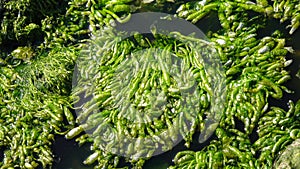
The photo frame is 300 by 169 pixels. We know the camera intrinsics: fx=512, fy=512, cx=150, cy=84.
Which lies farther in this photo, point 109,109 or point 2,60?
point 2,60

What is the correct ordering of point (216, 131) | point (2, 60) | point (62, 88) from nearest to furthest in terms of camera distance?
point (216, 131) → point (62, 88) → point (2, 60)

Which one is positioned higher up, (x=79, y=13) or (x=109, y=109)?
(x=79, y=13)

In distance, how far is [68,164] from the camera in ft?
14.6

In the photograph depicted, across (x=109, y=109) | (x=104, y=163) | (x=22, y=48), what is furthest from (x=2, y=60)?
(x=104, y=163)

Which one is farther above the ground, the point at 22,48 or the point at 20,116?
the point at 22,48

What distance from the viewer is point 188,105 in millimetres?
4449

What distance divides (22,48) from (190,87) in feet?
6.55

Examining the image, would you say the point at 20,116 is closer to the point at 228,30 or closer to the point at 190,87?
the point at 190,87

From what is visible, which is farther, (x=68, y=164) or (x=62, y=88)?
(x=62, y=88)

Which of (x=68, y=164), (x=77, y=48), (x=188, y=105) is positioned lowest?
(x=68, y=164)

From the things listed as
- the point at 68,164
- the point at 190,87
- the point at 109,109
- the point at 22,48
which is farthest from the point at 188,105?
the point at 22,48

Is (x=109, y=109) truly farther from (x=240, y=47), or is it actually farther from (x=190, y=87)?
(x=240, y=47)

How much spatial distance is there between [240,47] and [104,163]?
164 centimetres

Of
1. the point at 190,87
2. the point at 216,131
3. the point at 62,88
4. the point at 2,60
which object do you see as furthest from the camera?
the point at 2,60
